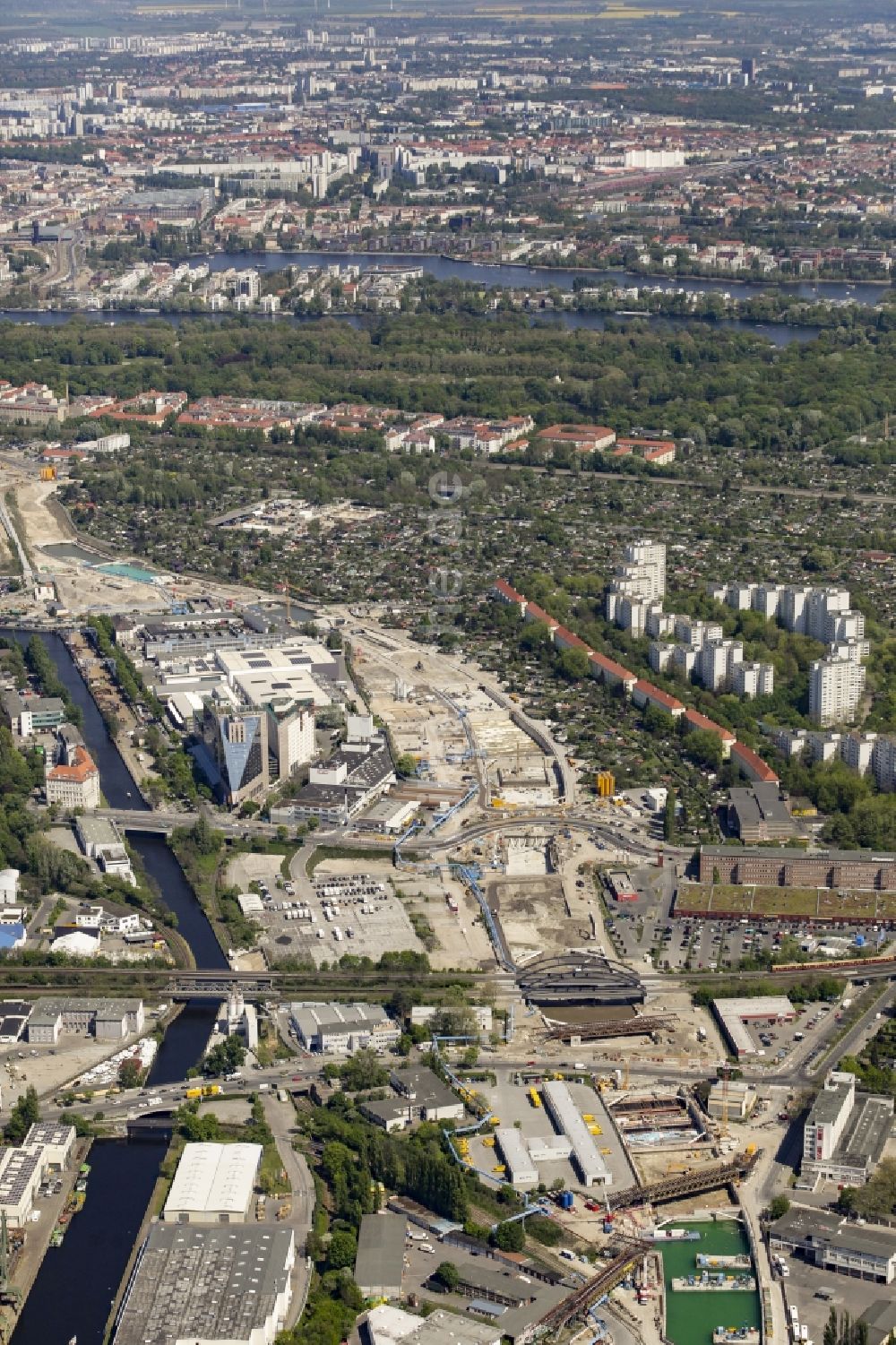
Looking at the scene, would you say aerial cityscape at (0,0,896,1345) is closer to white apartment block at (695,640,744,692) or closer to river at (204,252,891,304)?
white apartment block at (695,640,744,692)

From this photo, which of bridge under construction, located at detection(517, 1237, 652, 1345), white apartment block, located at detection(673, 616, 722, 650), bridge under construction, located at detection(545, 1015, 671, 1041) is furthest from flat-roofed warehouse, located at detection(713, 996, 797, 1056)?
white apartment block, located at detection(673, 616, 722, 650)

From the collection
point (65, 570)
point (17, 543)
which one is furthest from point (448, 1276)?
point (17, 543)

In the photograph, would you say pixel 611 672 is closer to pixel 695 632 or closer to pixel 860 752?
pixel 695 632

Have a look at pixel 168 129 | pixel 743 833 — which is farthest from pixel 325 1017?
pixel 168 129

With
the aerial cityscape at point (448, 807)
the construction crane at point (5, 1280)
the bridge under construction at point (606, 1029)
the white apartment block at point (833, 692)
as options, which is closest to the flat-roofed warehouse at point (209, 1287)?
the aerial cityscape at point (448, 807)

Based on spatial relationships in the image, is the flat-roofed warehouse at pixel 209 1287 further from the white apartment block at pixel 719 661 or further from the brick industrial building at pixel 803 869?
the white apartment block at pixel 719 661

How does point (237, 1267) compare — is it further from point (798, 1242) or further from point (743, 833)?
point (743, 833)

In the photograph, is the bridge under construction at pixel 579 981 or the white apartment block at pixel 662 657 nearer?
the bridge under construction at pixel 579 981
